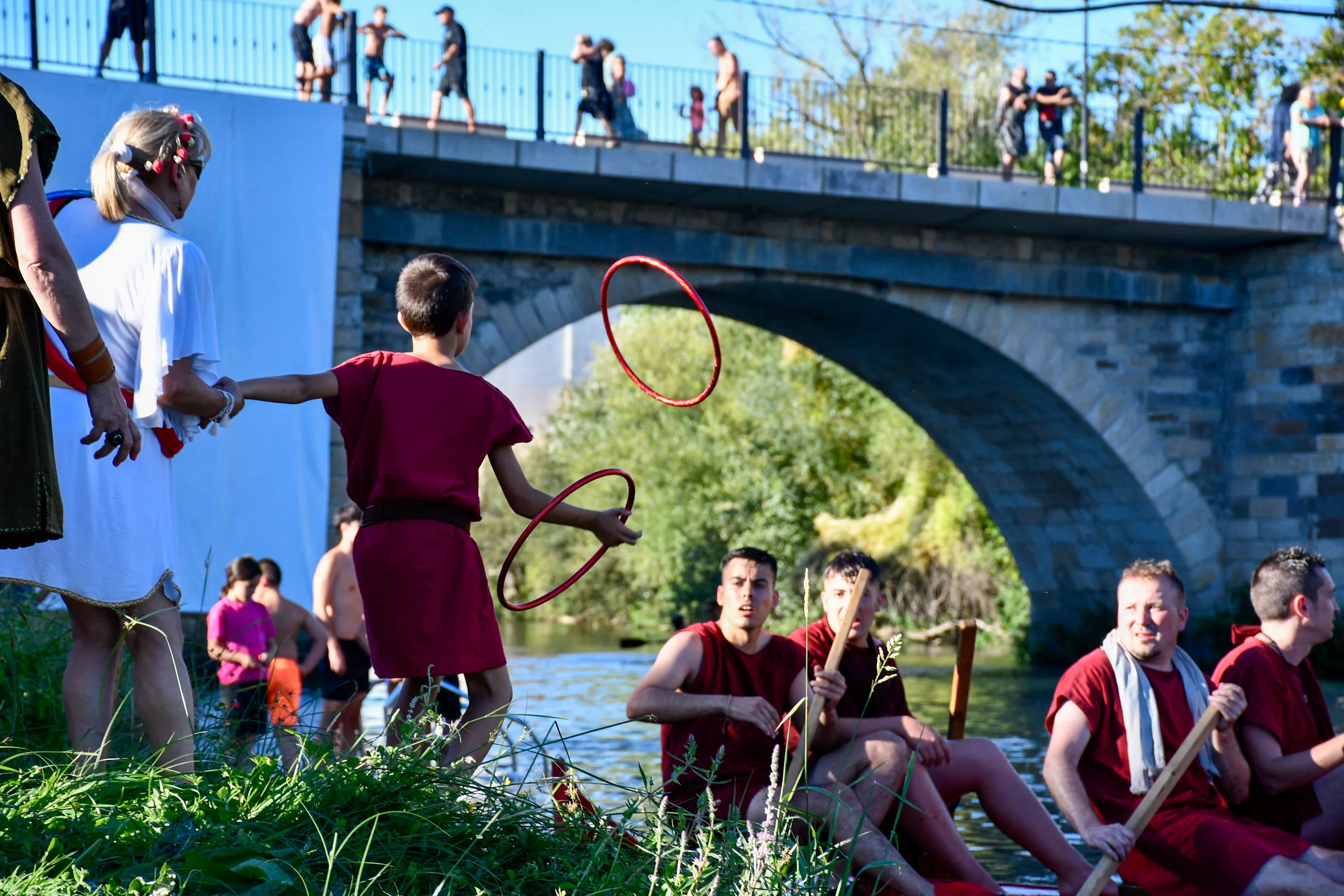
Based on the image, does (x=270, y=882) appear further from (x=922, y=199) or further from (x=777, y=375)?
(x=777, y=375)

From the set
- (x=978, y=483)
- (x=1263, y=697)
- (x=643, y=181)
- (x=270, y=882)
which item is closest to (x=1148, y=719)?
(x=1263, y=697)

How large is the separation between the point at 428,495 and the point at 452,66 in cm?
947

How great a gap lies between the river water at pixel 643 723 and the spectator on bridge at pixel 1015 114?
5226mm

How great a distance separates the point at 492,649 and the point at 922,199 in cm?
1023

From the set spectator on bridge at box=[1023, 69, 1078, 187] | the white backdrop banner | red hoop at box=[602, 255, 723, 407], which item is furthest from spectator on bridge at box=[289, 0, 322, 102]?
red hoop at box=[602, 255, 723, 407]

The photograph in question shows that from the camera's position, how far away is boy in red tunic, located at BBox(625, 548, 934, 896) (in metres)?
3.68

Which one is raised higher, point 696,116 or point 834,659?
point 696,116

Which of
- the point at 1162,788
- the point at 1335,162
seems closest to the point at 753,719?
the point at 1162,788

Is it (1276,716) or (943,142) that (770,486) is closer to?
(943,142)

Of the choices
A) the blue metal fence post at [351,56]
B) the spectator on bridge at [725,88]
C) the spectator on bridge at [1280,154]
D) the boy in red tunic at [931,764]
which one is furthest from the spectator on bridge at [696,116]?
the boy in red tunic at [931,764]

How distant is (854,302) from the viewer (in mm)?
14289

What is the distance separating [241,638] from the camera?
19.7 feet

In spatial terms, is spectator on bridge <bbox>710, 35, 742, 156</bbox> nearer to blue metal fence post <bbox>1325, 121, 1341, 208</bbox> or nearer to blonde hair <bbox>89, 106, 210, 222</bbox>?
blue metal fence post <bbox>1325, 121, 1341, 208</bbox>

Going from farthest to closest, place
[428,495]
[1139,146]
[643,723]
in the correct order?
1. [1139,146]
2. [643,723]
3. [428,495]
